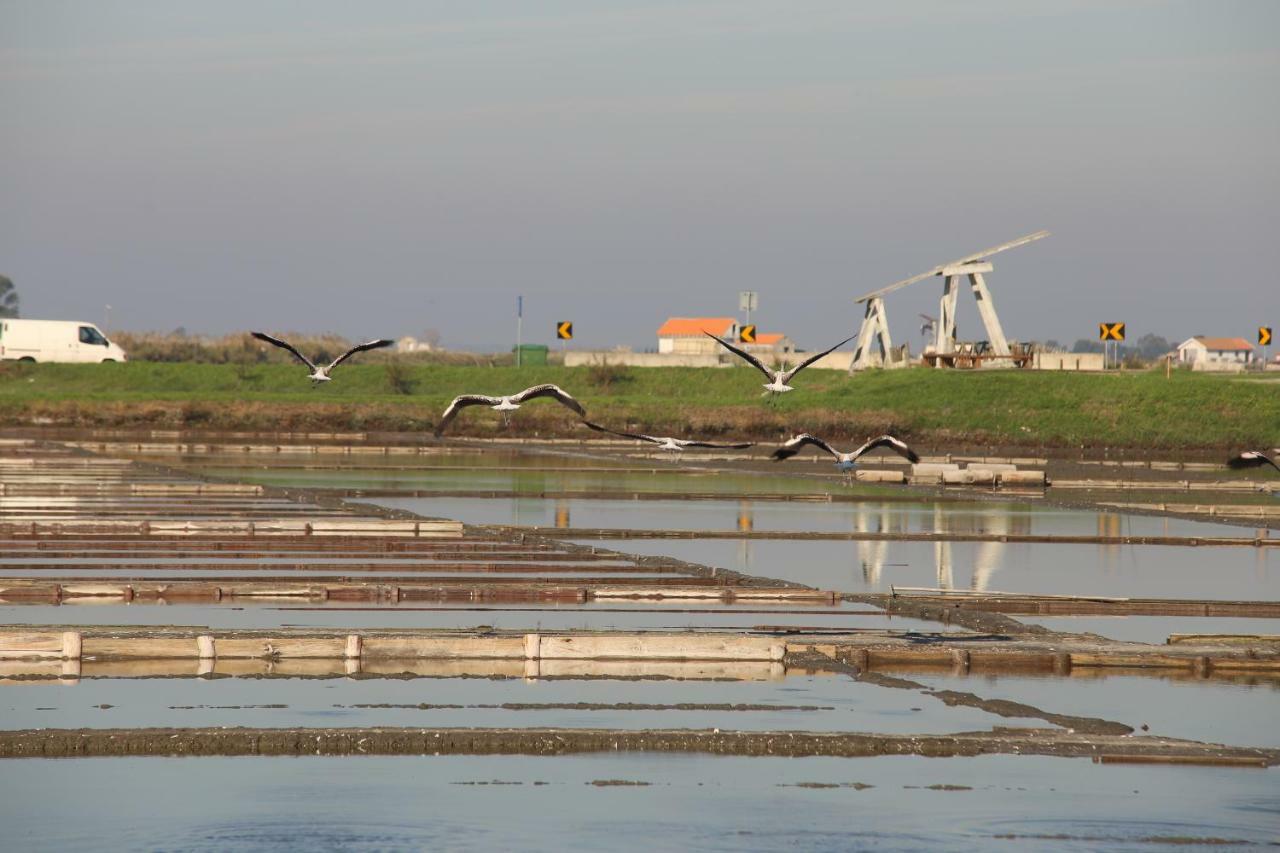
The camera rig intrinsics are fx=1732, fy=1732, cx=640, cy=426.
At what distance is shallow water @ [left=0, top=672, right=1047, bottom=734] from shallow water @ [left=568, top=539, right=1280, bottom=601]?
7378mm

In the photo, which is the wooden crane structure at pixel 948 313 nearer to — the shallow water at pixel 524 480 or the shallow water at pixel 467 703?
the shallow water at pixel 524 480

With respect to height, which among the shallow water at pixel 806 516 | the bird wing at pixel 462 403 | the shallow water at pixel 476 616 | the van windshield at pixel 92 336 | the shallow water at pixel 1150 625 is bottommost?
the shallow water at pixel 1150 625

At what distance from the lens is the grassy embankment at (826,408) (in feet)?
189

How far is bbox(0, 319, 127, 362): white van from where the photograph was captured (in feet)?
234

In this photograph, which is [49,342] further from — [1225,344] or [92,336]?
[1225,344]

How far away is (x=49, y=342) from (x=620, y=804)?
62806 mm

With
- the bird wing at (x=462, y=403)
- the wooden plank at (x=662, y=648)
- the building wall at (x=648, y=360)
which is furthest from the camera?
the building wall at (x=648, y=360)

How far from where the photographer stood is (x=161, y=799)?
1399 cm

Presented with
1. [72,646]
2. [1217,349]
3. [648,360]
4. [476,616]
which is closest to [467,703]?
[72,646]

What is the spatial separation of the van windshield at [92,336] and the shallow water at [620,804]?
6113 centimetres

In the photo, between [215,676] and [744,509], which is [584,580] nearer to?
[215,676]

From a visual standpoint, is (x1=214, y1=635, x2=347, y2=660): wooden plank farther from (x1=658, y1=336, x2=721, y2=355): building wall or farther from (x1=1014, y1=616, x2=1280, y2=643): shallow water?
(x1=658, y1=336, x2=721, y2=355): building wall

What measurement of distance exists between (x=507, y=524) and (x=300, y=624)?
40.2 ft

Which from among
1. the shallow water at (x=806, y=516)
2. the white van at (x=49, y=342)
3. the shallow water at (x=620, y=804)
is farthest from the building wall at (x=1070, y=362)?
the shallow water at (x=620, y=804)
